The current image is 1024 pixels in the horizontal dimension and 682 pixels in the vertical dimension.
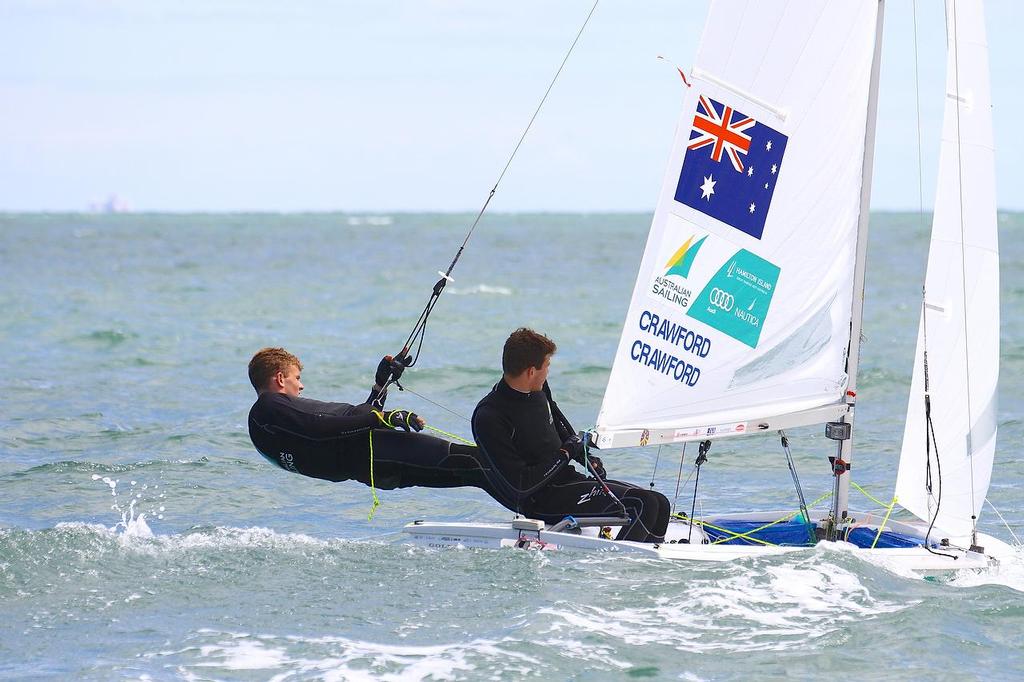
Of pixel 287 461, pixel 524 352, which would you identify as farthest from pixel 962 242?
pixel 287 461

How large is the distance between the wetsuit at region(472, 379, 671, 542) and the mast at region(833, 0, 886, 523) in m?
0.91

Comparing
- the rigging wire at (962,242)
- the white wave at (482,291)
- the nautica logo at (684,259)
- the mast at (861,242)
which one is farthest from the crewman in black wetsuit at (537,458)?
A: the white wave at (482,291)

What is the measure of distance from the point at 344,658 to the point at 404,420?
1.38 meters

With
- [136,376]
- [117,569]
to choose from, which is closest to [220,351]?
[136,376]

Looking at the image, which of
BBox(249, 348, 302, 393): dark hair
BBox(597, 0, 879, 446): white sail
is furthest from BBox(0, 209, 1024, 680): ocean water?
BBox(249, 348, 302, 393): dark hair

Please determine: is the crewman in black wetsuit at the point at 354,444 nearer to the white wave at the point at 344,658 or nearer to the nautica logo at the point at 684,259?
the white wave at the point at 344,658

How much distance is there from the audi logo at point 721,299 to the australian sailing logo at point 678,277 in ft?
0.37

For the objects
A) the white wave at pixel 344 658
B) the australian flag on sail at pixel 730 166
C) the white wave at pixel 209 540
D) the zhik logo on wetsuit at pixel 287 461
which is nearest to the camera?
the white wave at pixel 344 658

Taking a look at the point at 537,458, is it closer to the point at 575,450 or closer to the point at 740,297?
the point at 575,450

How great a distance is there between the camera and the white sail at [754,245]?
616cm

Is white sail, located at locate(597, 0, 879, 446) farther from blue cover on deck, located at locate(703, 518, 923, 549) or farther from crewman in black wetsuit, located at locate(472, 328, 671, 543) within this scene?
blue cover on deck, located at locate(703, 518, 923, 549)

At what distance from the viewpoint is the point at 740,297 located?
252 inches

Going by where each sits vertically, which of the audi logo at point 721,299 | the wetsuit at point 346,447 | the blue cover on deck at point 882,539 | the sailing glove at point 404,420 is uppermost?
the audi logo at point 721,299

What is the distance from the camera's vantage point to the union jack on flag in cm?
624
